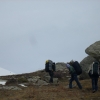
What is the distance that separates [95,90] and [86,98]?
252 cm

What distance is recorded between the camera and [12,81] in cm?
2152

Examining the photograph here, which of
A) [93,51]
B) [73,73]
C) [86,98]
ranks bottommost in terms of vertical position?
[86,98]

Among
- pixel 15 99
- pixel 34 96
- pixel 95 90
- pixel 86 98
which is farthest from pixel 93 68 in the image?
pixel 15 99

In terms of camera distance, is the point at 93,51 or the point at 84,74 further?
the point at 84,74

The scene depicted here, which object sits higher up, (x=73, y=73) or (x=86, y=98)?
(x=73, y=73)

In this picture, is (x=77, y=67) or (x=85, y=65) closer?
(x=77, y=67)

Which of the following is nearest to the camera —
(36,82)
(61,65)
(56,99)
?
(56,99)

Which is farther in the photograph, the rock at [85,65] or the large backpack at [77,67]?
the rock at [85,65]

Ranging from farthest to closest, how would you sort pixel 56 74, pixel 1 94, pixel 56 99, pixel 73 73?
pixel 56 74, pixel 73 73, pixel 1 94, pixel 56 99

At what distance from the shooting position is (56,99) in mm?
11891

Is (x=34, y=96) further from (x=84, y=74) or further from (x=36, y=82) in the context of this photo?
(x=84, y=74)

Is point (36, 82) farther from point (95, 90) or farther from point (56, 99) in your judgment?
point (56, 99)

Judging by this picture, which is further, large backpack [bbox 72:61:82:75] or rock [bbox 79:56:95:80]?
rock [bbox 79:56:95:80]

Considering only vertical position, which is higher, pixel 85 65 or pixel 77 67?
pixel 85 65
